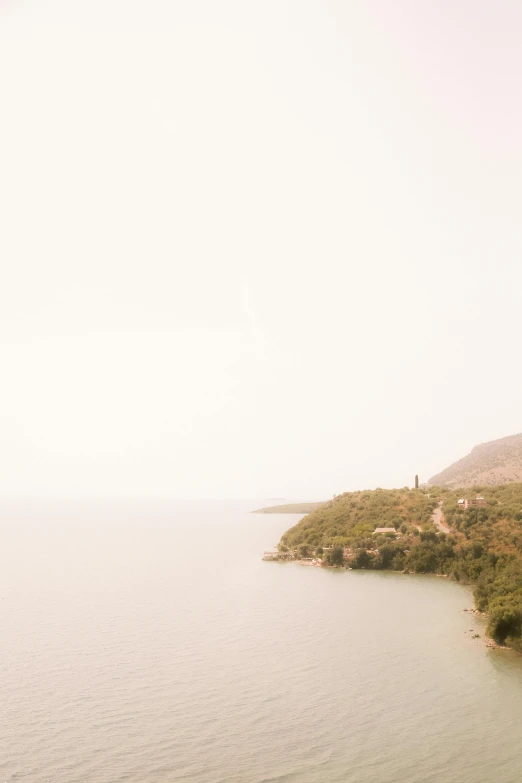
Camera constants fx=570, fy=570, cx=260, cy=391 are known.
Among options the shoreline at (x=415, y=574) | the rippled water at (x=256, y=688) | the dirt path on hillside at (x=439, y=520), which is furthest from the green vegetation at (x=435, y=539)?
the rippled water at (x=256, y=688)

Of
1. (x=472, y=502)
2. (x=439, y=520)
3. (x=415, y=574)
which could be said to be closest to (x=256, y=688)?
(x=415, y=574)

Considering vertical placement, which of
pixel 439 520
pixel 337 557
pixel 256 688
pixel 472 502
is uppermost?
pixel 472 502

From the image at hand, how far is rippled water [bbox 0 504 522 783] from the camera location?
28875 millimetres

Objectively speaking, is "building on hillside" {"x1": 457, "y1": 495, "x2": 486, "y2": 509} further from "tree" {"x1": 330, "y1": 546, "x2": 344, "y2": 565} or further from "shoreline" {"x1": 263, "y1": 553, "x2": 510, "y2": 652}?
"tree" {"x1": 330, "y1": 546, "x2": 344, "y2": 565}

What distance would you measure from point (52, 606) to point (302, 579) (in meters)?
36.4

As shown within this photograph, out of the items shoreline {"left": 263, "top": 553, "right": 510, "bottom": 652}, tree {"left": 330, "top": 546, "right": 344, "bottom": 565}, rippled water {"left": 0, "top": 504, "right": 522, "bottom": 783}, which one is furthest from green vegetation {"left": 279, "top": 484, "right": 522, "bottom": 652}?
rippled water {"left": 0, "top": 504, "right": 522, "bottom": 783}

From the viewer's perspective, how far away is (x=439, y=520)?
10519 cm

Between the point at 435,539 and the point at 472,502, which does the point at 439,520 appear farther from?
the point at 435,539

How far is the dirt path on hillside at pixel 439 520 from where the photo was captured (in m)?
98.3

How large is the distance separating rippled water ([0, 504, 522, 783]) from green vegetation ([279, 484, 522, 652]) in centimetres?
473

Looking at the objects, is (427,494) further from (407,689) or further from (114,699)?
(114,699)

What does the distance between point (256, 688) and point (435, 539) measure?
61.5m

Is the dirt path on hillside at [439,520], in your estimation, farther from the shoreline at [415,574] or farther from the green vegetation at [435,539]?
the shoreline at [415,574]

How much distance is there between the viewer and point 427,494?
126 meters
